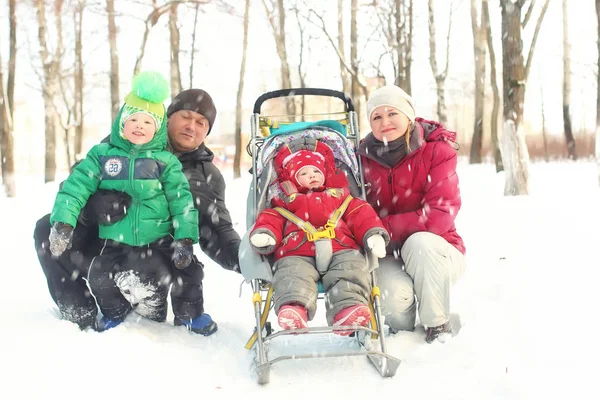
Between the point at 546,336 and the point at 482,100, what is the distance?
61.0 ft

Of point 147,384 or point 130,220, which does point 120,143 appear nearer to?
point 130,220

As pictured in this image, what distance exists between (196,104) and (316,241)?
1502 millimetres

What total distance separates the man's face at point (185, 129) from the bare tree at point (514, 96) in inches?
258

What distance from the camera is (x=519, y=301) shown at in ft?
12.7

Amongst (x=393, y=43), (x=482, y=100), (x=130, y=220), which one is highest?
(x=393, y=43)

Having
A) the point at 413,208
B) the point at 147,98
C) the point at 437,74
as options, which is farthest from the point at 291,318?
the point at 437,74

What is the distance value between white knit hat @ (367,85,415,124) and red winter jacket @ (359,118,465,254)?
0.13 meters

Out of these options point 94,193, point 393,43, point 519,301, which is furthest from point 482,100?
point 94,193

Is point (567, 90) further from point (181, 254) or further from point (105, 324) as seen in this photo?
Answer: point (105, 324)

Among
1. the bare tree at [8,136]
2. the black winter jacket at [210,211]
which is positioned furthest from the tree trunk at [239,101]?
the black winter jacket at [210,211]

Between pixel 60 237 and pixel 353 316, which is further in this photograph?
pixel 60 237

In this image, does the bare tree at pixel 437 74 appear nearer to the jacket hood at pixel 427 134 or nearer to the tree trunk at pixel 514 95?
the tree trunk at pixel 514 95

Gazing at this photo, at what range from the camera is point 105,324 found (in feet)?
11.5

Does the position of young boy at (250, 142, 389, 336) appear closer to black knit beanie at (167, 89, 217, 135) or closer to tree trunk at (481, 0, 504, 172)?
black knit beanie at (167, 89, 217, 135)
